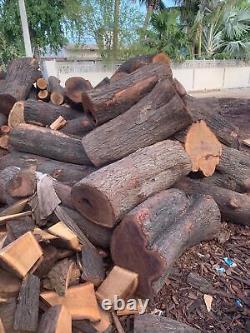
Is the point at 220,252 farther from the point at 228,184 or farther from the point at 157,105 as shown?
the point at 157,105

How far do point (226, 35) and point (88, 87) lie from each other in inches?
585

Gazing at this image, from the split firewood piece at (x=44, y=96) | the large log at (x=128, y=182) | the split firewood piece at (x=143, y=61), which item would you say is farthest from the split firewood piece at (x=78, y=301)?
the split firewood piece at (x=44, y=96)

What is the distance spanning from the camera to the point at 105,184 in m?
2.63

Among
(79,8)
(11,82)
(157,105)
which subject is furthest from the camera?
(79,8)

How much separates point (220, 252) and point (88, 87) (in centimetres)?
256

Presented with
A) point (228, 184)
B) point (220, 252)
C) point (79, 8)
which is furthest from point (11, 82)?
point (79, 8)

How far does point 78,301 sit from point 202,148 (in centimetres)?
207

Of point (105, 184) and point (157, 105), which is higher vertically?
point (157, 105)

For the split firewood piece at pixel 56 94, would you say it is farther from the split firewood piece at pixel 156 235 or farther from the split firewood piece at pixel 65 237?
the split firewood piece at pixel 65 237

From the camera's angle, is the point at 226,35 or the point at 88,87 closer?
the point at 88,87

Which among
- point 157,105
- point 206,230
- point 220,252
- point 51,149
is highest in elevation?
point 157,105

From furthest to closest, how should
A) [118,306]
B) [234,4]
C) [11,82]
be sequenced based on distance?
1. [234,4]
2. [11,82]
3. [118,306]

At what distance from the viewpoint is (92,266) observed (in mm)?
2557

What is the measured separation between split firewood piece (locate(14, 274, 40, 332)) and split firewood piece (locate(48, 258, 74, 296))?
16 centimetres
